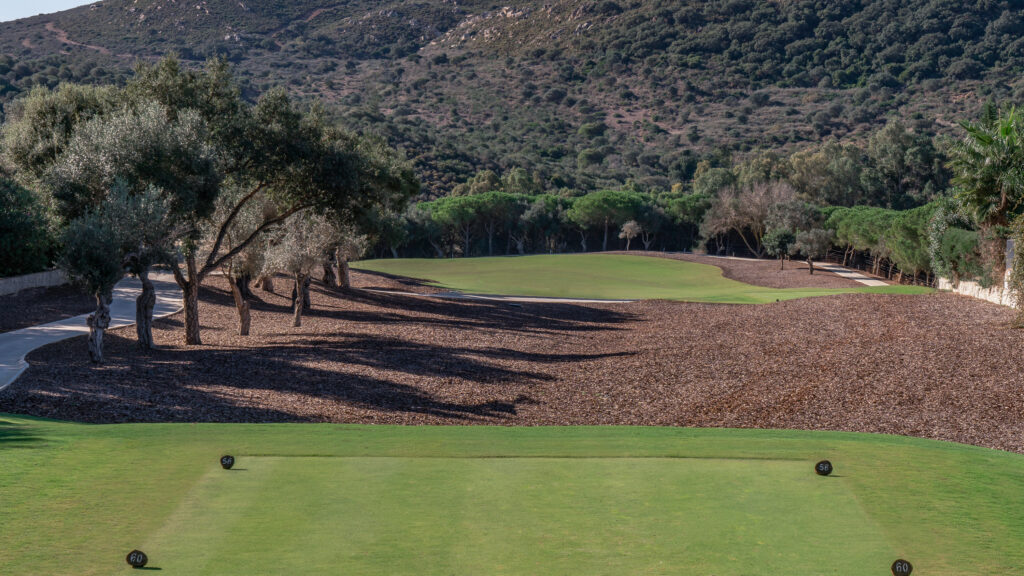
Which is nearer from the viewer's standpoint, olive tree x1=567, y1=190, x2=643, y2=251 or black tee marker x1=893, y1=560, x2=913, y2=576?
black tee marker x1=893, y1=560, x2=913, y2=576

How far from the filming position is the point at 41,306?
2850 cm

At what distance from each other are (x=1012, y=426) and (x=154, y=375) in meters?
16.4

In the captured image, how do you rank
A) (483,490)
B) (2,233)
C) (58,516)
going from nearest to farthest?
1. (58,516)
2. (483,490)
3. (2,233)

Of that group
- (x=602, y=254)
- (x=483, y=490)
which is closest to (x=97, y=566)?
(x=483, y=490)

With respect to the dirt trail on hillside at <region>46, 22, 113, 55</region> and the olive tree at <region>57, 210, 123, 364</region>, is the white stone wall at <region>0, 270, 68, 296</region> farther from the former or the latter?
the dirt trail on hillside at <region>46, 22, 113, 55</region>

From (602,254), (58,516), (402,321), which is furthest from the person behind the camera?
(602,254)

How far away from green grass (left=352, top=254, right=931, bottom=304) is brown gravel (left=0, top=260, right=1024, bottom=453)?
49.3 ft

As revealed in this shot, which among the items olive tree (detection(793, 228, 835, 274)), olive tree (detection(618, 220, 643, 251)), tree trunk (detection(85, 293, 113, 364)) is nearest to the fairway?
tree trunk (detection(85, 293, 113, 364))

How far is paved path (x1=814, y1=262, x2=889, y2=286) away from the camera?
184 ft

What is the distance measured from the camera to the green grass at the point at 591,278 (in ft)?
156

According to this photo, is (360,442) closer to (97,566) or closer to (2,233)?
(97,566)

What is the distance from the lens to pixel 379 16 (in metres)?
177

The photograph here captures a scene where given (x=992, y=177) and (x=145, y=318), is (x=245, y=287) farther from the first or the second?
(x=992, y=177)

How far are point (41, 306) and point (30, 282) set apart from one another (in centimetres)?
324
